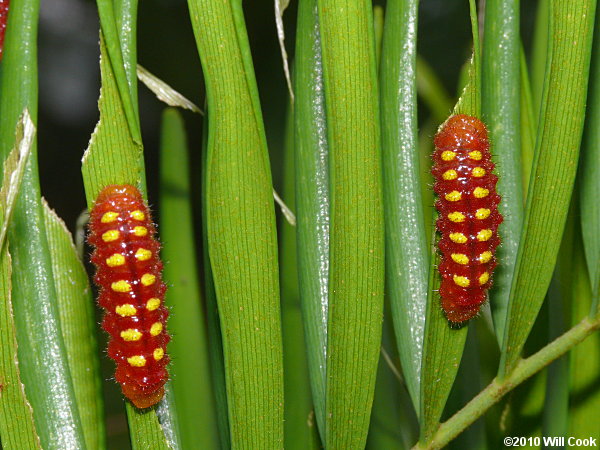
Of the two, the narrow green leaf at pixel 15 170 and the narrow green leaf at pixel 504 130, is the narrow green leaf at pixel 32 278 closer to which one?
the narrow green leaf at pixel 15 170

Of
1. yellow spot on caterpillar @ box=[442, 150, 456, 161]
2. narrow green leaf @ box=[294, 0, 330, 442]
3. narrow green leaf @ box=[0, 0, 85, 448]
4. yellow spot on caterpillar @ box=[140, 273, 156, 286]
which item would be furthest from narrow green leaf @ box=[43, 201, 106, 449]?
yellow spot on caterpillar @ box=[442, 150, 456, 161]

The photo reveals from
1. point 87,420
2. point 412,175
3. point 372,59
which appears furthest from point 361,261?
point 87,420

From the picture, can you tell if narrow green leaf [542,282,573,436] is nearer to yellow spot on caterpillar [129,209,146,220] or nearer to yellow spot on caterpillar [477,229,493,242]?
yellow spot on caterpillar [477,229,493,242]

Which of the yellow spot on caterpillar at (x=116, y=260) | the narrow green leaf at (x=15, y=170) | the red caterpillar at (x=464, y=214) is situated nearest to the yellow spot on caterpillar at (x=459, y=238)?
the red caterpillar at (x=464, y=214)

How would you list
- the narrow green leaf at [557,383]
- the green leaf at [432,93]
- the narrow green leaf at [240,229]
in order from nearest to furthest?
the narrow green leaf at [240,229]
the narrow green leaf at [557,383]
the green leaf at [432,93]

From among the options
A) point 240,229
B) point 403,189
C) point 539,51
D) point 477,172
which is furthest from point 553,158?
point 539,51

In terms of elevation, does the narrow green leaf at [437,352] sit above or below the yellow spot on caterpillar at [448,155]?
below

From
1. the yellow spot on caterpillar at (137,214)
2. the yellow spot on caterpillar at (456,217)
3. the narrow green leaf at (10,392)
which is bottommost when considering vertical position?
the narrow green leaf at (10,392)

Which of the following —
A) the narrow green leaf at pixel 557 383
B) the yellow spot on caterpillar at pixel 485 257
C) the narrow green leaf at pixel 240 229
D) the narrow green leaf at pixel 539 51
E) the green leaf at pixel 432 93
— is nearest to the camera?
the narrow green leaf at pixel 240 229
